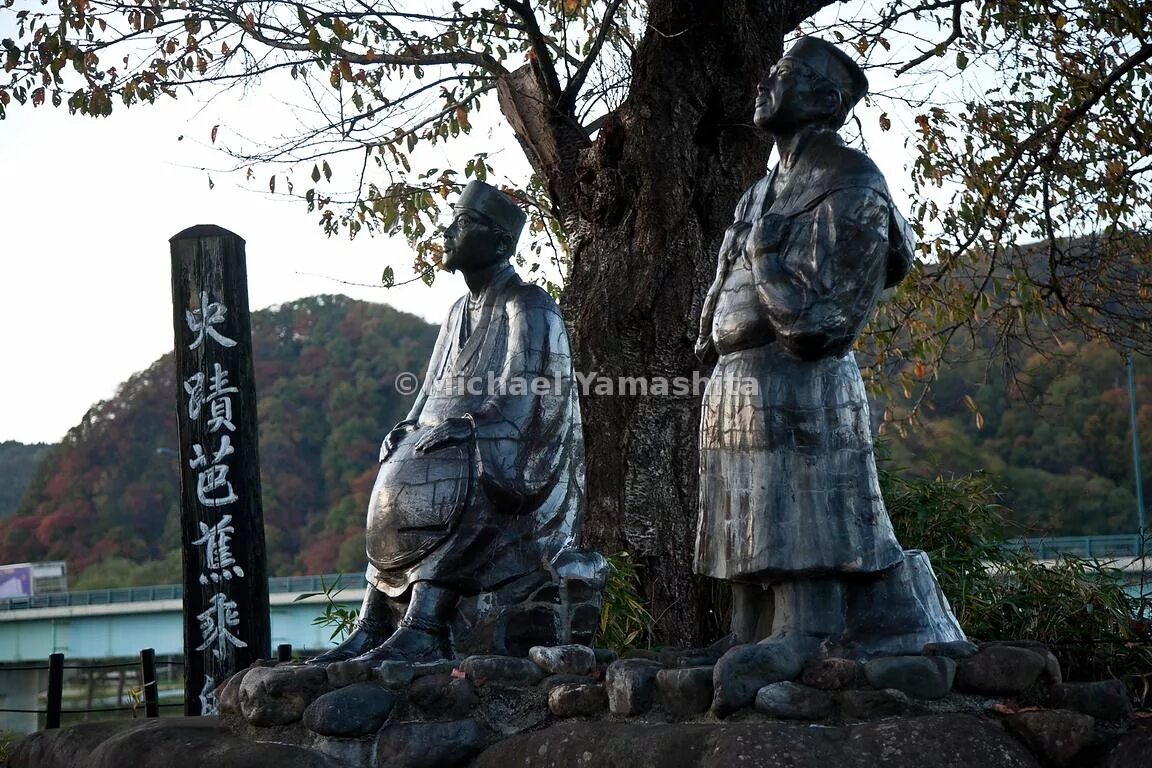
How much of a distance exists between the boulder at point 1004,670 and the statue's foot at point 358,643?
7.65 ft

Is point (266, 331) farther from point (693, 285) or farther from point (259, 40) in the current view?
point (693, 285)

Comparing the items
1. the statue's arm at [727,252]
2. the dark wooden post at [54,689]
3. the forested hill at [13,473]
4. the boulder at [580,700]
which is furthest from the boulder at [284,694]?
the forested hill at [13,473]

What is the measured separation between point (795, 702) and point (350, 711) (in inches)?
61.0

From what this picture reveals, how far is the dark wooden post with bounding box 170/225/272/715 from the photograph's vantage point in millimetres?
6746

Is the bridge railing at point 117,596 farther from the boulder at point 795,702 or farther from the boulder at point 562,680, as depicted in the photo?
the boulder at point 795,702

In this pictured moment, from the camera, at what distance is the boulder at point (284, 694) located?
15.1 feet

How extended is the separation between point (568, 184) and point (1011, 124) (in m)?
3.32

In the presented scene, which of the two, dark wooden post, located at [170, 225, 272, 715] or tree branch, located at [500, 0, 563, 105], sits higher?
tree branch, located at [500, 0, 563, 105]

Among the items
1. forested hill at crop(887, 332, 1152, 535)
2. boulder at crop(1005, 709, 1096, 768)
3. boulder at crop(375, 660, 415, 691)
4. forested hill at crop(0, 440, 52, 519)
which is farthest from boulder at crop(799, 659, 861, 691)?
forested hill at crop(0, 440, 52, 519)

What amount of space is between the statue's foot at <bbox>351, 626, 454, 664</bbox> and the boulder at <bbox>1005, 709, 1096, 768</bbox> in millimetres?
2243

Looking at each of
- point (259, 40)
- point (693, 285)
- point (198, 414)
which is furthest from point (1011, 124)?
point (198, 414)

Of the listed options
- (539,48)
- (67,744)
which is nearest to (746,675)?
(67,744)

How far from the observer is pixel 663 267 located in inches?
318

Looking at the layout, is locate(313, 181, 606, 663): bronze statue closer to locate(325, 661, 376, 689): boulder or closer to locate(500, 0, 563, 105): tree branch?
locate(325, 661, 376, 689): boulder
